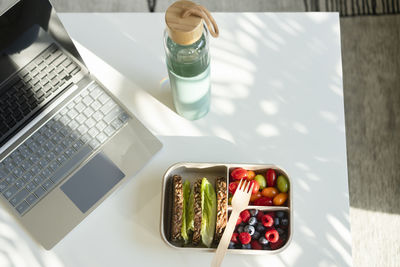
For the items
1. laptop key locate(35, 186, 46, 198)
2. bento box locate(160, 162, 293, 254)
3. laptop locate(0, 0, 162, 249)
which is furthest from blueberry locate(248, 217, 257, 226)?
laptop key locate(35, 186, 46, 198)

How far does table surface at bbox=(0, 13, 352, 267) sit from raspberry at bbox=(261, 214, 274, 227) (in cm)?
9

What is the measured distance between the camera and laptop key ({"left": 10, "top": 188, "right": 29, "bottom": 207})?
1035 millimetres

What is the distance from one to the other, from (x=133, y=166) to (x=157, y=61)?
0.31 m

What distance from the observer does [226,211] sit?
97cm

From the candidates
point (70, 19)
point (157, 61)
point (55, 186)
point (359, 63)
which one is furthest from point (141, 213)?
point (359, 63)

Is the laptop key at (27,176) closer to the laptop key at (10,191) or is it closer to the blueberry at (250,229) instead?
the laptop key at (10,191)

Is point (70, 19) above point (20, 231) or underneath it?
above

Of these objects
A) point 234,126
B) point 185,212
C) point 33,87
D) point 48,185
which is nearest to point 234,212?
point 185,212

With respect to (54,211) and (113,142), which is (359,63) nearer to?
(113,142)

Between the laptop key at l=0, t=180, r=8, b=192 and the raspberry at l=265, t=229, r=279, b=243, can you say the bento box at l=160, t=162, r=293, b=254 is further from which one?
the laptop key at l=0, t=180, r=8, b=192

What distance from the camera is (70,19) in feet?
3.93

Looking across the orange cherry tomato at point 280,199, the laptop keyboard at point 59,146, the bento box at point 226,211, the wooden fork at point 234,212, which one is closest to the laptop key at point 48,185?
the laptop keyboard at point 59,146

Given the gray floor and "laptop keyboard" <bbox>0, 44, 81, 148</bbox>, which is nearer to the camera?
"laptop keyboard" <bbox>0, 44, 81, 148</bbox>

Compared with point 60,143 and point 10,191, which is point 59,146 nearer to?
point 60,143
